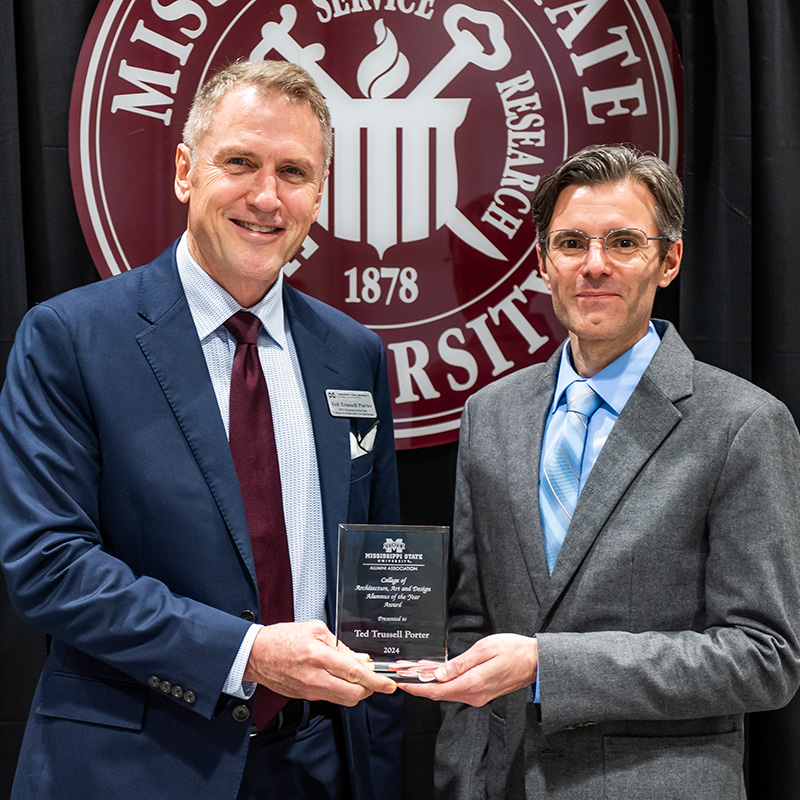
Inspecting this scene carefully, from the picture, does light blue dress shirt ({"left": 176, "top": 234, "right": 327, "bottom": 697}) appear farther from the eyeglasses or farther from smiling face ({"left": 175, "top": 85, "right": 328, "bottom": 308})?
the eyeglasses

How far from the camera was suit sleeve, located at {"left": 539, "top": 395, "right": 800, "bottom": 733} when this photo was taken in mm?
1533

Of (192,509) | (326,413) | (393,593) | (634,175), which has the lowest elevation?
(393,593)

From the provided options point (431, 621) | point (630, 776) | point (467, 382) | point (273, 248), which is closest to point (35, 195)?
point (273, 248)

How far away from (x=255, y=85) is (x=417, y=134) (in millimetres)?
808

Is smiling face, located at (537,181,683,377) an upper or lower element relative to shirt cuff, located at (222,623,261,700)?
upper

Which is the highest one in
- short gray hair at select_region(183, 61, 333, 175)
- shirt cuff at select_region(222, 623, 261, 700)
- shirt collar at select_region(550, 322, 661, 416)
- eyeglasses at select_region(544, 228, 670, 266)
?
short gray hair at select_region(183, 61, 333, 175)

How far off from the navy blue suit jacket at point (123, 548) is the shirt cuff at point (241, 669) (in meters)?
0.01

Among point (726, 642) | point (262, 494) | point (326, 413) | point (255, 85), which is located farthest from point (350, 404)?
point (726, 642)

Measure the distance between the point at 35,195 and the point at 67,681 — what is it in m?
1.36

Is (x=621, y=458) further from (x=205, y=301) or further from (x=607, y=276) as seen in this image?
(x=205, y=301)

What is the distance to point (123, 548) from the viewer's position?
161 cm

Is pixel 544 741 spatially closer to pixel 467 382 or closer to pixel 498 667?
pixel 498 667

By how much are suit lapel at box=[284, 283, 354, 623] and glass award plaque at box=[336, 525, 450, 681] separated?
0.61 feet

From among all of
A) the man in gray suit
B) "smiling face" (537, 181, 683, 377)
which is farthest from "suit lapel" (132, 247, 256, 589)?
"smiling face" (537, 181, 683, 377)
